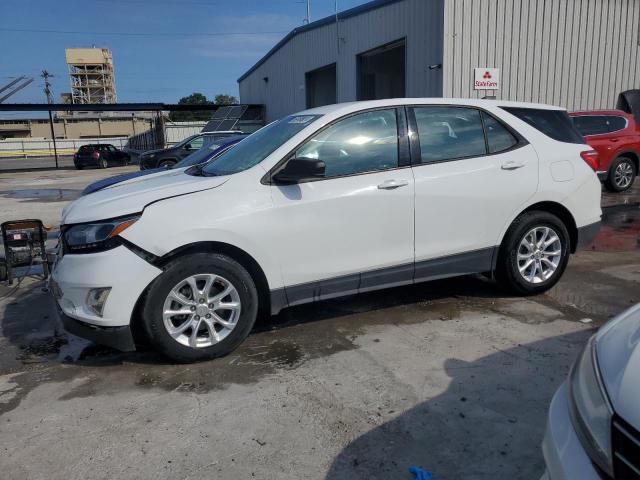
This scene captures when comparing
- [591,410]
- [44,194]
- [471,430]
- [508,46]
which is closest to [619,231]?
[471,430]

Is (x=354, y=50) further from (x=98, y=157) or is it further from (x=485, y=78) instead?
(x=98, y=157)

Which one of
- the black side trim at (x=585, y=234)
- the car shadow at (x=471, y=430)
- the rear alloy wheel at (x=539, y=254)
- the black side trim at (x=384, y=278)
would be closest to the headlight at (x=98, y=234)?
the black side trim at (x=384, y=278)

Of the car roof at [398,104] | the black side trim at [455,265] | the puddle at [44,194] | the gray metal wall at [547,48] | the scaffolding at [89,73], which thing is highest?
the scaffolding at [89,73]

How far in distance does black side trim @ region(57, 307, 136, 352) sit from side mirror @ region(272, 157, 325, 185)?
1.50 meters

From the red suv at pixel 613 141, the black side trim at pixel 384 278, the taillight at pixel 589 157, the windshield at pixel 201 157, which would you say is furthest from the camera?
the red suv at pixel 613 141

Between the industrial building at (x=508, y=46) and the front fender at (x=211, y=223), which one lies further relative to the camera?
the industrial building at (x=508, y=46)

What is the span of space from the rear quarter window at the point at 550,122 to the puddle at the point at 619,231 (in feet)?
8.59

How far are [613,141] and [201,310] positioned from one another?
1109 cm

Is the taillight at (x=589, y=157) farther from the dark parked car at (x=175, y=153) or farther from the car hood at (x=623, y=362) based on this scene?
the dark parked car at (x=175, y=153)

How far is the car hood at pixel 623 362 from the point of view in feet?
5.24

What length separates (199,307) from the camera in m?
3.84

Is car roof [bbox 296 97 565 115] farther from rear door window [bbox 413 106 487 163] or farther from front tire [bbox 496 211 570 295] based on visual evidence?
front tire [bbox 496 211 570 295]

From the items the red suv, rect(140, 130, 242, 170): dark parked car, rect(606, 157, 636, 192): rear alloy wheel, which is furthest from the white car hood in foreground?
rect(140, 130, 242, 170): dark parked car

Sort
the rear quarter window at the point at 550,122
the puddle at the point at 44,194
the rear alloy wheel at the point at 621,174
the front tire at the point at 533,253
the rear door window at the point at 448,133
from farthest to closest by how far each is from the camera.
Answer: the puddle at the point at 44,194 → the rear alloy wheel at the point at 621,174 → the rear quarter window at the point at 550,122 → the front tire at the point at 533,253 → the rear door window at the point at 448,133
